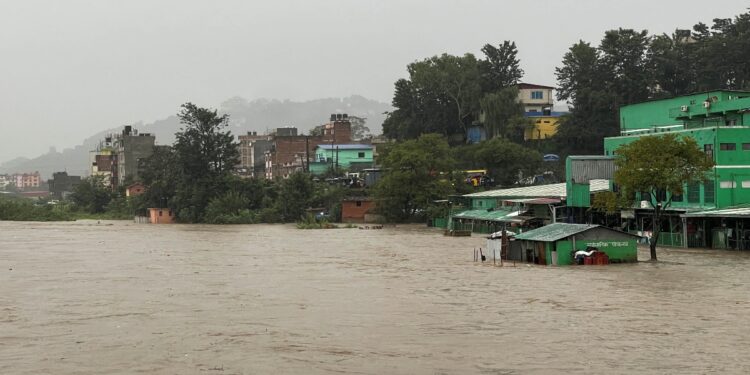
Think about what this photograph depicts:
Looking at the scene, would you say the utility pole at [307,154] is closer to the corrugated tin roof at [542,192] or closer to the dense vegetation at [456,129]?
the dense vegetation at [456,129]

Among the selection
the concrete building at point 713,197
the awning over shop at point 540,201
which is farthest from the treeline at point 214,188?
the concrete building at point 713,197

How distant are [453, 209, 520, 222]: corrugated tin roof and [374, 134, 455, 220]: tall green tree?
468 cm

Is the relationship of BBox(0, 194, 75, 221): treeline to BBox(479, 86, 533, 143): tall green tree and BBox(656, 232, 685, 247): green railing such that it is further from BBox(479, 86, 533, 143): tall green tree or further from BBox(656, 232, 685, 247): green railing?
BBox(656, 232, 685, 247): green railing

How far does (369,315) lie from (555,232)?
1473cm

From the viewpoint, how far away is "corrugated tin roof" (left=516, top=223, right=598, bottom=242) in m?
32.3

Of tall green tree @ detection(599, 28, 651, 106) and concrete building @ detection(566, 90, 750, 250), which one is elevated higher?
tall green tree @ detection(599, 28, 651, 106)

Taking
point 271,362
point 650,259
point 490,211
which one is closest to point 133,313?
point 271,362

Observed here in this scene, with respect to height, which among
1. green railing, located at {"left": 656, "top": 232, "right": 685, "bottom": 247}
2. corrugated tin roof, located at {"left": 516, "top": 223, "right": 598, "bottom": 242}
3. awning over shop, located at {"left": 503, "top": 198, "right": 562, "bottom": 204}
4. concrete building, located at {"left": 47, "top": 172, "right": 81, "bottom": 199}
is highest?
concrete building, located at {"left": 47, "top": 172, "right": 81, "bottom": 199}

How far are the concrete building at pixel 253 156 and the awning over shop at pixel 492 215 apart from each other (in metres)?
53.8

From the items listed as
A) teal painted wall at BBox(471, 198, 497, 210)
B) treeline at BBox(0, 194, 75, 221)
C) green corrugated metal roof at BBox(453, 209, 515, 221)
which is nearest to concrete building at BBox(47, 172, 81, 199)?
treeline at BBox(0, 194, 75, 221)

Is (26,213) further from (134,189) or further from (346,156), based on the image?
(346,156)

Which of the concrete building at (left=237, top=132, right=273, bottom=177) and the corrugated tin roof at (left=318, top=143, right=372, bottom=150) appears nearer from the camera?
the corrugated tin roof at (left=318, top=143, right=372, bottom=150)

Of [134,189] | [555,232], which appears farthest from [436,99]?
[555,232]

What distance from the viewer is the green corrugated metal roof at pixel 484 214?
52.7m
